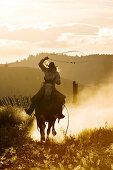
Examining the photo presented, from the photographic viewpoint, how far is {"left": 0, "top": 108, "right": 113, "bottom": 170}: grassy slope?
865cm

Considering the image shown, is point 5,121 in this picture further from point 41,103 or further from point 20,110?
point 41,103

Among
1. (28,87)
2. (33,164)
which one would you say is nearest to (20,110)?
(33,164)

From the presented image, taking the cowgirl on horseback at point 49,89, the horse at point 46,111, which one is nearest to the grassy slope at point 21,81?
the horse at point 46,111

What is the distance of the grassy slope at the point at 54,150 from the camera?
28.4 feet

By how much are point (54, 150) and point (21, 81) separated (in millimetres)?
107515

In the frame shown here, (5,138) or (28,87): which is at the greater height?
(5,138)

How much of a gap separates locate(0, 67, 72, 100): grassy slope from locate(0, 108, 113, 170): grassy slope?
87851 millimetres

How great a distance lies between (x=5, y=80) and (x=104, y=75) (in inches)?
3264

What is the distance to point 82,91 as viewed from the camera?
94.6m

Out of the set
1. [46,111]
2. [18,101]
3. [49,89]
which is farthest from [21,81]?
[49,89]

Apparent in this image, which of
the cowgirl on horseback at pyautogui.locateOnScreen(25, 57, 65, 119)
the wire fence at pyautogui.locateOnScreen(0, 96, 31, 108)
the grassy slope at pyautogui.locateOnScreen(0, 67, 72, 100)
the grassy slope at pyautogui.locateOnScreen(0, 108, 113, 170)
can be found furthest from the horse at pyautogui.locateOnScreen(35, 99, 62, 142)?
the grassy slope at pyautogui.locateOnScreen(0, 67, 72, 100)

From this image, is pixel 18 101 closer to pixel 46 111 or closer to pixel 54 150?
pixel 46 111

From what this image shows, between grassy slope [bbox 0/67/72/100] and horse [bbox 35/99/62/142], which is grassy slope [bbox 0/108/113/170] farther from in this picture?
grassy slope [bbox 0/67/72/100]

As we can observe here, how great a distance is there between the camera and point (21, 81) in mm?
118312
